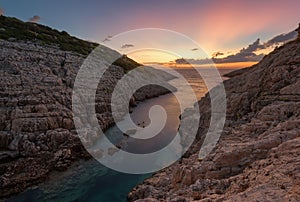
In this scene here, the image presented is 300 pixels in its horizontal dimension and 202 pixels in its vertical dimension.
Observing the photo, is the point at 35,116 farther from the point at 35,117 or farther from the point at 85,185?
the point at 85,185

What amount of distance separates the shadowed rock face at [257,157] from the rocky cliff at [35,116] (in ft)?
47.7

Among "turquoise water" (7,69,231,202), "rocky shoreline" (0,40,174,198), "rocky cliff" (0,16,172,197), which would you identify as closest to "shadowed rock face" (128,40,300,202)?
"turquoise water" (7,69,231,202)

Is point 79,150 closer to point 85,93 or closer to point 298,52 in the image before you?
point 85,93

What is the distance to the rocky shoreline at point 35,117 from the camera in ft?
102

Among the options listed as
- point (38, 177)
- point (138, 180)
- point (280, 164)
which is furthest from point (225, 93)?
point (38, 177)

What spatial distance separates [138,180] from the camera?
30453 mm


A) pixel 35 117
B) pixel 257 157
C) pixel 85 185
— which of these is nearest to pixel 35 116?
pixel 35 117

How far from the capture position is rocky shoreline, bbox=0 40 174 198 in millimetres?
31172

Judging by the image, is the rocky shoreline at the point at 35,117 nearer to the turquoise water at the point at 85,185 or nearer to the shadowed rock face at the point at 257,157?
the turquoise water at the point at 85,185

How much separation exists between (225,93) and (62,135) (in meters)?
27.9

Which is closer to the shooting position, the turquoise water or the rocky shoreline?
the turquoise water

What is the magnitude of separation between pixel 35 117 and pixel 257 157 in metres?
35.8

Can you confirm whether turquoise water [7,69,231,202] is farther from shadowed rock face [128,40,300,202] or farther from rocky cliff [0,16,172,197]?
shadowed rock face [128,40,300,202]

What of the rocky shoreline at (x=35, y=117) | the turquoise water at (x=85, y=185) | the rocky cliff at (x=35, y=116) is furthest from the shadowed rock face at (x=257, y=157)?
the rocky cliff at (x=35, y=116)
